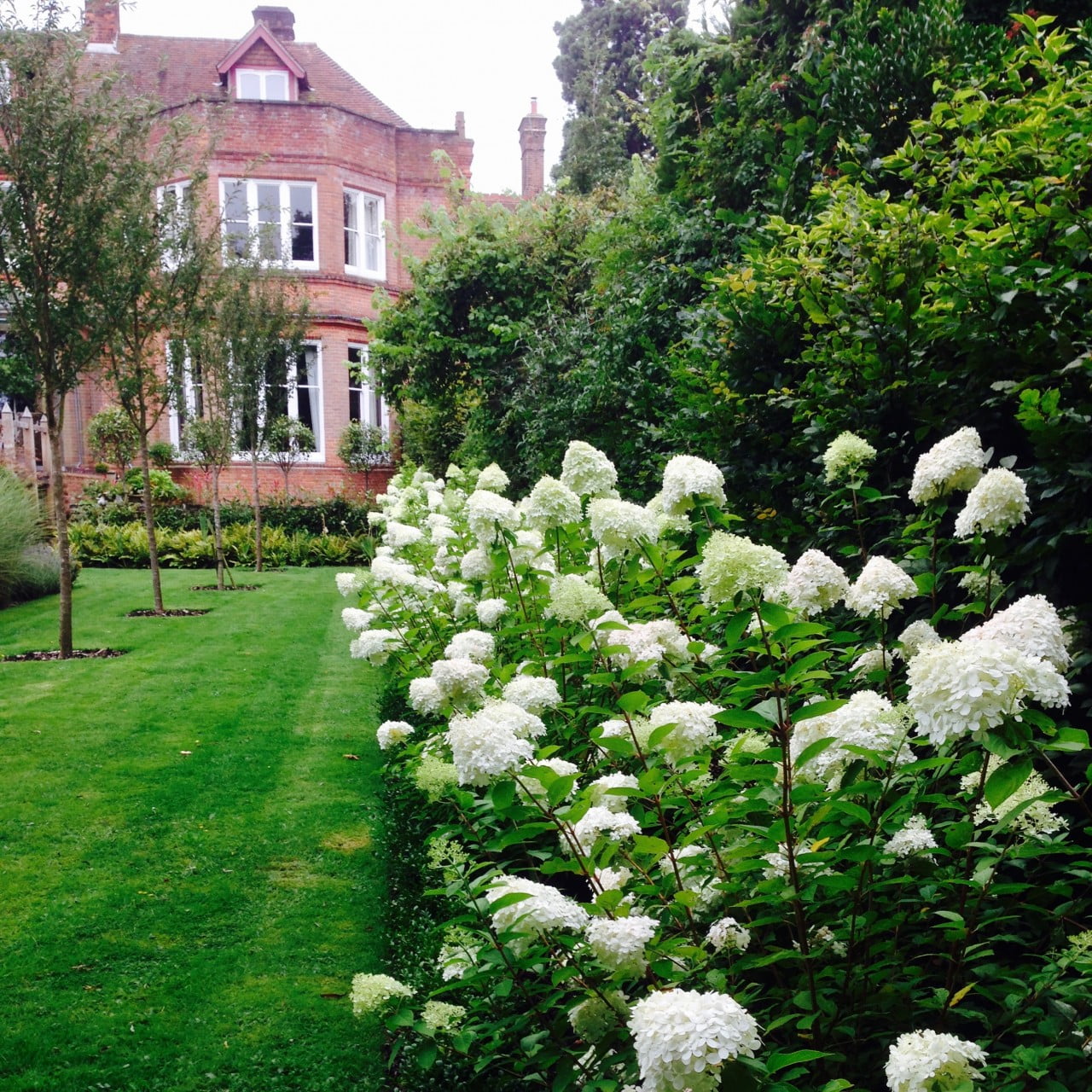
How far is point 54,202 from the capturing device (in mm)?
8141

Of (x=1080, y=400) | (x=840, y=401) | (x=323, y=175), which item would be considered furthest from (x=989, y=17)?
(x=323, y=175)

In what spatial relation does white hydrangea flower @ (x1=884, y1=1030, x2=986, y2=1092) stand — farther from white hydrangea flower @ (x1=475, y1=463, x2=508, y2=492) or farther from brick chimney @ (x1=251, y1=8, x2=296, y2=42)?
brick chimney @ (x1=251, y1=8, x2=296, y2=42)

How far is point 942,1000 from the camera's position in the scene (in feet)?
5.62

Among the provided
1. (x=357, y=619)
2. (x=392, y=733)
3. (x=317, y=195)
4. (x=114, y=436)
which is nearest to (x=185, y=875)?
(x=392, y=733)

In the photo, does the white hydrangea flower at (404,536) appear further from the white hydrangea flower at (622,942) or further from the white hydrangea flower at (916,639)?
the white hydrangea flower at (622,942)

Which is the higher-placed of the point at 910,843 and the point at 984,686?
the point at 984,686

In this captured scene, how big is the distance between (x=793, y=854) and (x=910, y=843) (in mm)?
266

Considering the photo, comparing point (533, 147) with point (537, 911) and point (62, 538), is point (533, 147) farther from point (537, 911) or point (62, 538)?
point (537, 911)

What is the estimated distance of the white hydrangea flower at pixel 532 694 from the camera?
8.96ft

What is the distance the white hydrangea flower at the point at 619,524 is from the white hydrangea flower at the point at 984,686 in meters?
1.44

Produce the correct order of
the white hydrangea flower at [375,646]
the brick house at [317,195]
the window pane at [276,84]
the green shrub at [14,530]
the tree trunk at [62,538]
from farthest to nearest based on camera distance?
1. the window pane at [276,84]
2. the brick house at [317,195]
3. the green shrub at [14,530]
4. the tree trunk at [62,538]
5. the white hydrangea flower at [375,646]

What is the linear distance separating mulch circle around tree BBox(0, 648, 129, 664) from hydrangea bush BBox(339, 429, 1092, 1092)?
23.1 ft

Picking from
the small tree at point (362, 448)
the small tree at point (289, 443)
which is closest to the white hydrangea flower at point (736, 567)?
the small tree at point (289, 443)

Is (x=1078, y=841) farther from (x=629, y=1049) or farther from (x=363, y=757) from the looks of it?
(x=363, y=757)
